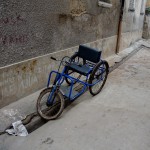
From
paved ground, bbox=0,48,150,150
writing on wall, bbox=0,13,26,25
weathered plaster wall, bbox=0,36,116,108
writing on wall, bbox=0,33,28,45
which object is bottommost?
paved ground, bbox=0,48,150,150

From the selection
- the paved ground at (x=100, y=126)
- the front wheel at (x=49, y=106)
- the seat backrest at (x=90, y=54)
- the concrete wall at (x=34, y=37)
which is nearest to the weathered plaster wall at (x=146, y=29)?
the concrete wall at (x=34, y=37)

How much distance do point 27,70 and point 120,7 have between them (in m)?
6.34

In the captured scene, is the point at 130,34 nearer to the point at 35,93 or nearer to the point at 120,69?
the point at 120,69

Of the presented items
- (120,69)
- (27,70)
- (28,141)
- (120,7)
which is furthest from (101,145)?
(120,7)

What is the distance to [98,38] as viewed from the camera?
8172 mm

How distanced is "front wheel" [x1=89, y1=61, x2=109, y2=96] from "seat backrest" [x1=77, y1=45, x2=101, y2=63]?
0.14 m

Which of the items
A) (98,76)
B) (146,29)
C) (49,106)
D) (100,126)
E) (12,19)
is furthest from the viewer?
(146,29)

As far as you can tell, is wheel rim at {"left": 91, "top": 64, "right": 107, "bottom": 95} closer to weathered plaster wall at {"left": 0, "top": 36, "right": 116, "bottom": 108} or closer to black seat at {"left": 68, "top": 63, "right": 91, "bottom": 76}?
black seat at {"left": 68, "top": 63, "right": 91, "bottom": 76}

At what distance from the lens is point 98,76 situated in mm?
5285

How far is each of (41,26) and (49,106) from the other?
62.6 inches

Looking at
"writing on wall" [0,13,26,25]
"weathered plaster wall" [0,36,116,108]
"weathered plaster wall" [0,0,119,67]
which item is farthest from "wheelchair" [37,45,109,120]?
"writing on wall" [0,13,26,25]

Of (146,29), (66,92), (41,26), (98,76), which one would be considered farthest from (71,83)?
(146,29)

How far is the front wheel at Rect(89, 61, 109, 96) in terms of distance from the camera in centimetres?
487

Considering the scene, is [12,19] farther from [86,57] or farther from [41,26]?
[86,57]
